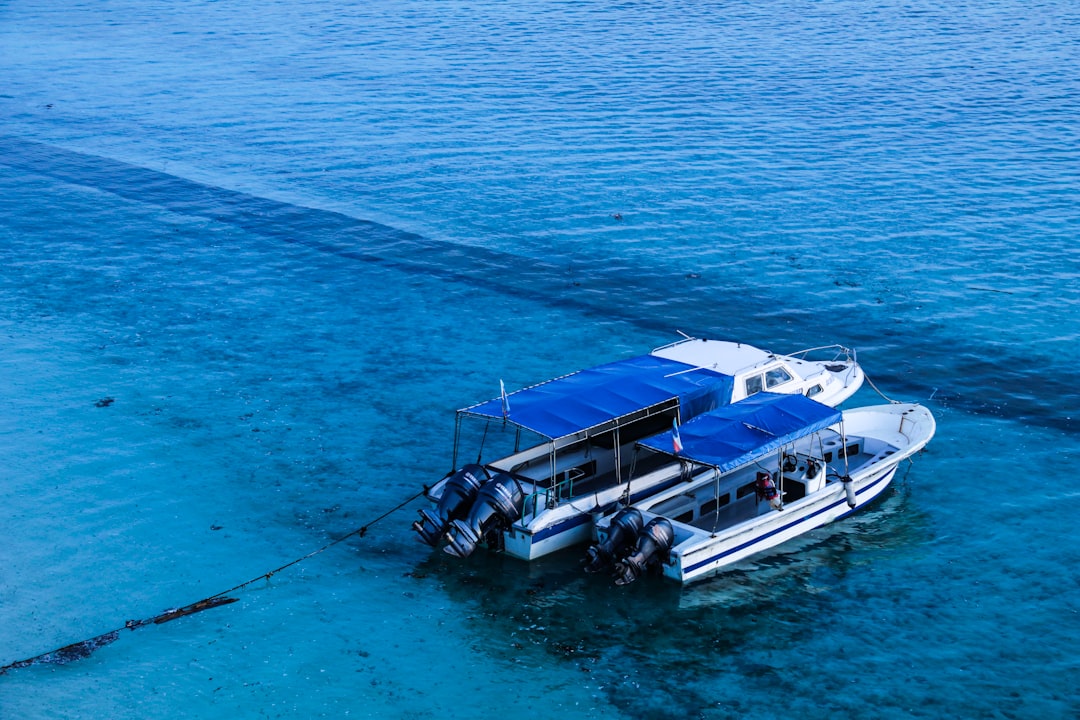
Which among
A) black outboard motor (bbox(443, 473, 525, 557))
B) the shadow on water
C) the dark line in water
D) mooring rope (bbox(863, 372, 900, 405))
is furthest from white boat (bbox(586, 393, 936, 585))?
the dark line in water

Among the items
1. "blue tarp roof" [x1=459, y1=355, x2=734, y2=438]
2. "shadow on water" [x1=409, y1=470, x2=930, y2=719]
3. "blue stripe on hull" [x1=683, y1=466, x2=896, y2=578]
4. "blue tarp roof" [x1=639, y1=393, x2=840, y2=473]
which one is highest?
"blue tarp roof" [x1=459, y1=355, x2=734, y2=438]

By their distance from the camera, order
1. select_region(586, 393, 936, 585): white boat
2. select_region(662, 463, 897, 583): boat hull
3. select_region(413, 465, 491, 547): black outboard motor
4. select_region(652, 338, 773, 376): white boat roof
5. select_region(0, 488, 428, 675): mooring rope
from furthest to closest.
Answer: select_region(652, 338, 773, 376): white boat roof < select_region(413, 465, 491, 547): black outboard motor < select_region(586, 393, 936, 585): white boat < select_region(662, 463, 897, 583): boat hull < select_region(0, 488, 428, 675): mooring rope

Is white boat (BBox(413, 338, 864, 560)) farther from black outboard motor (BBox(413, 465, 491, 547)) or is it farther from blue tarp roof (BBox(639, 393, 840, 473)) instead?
blue tarp roof (BBox(639, 393, 840, 473))

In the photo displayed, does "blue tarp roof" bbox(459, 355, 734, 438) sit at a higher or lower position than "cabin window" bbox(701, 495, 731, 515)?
higher

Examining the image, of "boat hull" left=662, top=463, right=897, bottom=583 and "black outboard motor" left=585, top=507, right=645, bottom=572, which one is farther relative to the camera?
"black outboard motor" left=585, top=507, right=645, bottom=572

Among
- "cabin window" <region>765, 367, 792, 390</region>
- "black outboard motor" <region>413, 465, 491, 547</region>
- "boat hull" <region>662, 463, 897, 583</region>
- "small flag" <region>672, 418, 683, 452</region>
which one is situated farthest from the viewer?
"cabin window" <region>765, 367, 792, 390</region>

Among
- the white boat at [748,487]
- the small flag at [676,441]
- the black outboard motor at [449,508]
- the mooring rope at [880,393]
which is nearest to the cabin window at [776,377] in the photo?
the white boat at [748,487]

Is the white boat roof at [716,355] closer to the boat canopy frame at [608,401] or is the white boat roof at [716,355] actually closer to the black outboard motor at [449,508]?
the boat canopy frame at [608,401]
